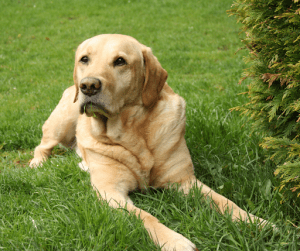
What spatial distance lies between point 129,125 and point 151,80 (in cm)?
44

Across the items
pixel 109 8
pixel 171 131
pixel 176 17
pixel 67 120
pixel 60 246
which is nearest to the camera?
pixel 60 246

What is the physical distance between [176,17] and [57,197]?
10175 millimetres

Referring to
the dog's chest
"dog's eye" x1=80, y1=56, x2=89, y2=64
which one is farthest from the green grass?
"dog's eye" x1=80, y1=56, x2=89, y2=64

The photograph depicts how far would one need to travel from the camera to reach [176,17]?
11.5 metres

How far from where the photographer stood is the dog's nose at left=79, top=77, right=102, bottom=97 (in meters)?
2.29

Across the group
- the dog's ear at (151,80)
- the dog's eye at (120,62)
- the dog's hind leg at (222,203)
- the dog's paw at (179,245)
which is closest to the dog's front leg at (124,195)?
the dog's paw at (179,245)

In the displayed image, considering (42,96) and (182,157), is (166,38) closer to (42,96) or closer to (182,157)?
(42,96)

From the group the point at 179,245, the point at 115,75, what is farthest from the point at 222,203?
the point at 115,75

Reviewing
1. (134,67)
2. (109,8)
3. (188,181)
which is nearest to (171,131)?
(188,181)

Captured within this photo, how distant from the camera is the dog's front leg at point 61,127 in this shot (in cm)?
370

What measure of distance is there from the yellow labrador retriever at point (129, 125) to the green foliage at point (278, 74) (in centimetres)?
56

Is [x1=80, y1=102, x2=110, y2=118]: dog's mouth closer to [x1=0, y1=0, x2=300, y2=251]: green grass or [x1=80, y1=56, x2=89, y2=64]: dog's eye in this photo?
[x1=80, y1=56, x2=89, y2=64]: dog's eye

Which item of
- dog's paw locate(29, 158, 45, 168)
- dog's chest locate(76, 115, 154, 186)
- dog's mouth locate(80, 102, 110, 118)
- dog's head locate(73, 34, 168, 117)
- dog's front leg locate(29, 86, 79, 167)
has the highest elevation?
dog's head locate(73, 34, 168, 117)

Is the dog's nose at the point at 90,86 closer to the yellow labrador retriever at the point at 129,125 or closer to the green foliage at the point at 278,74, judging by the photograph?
the yellow labrador retriever at the point at 129,125
